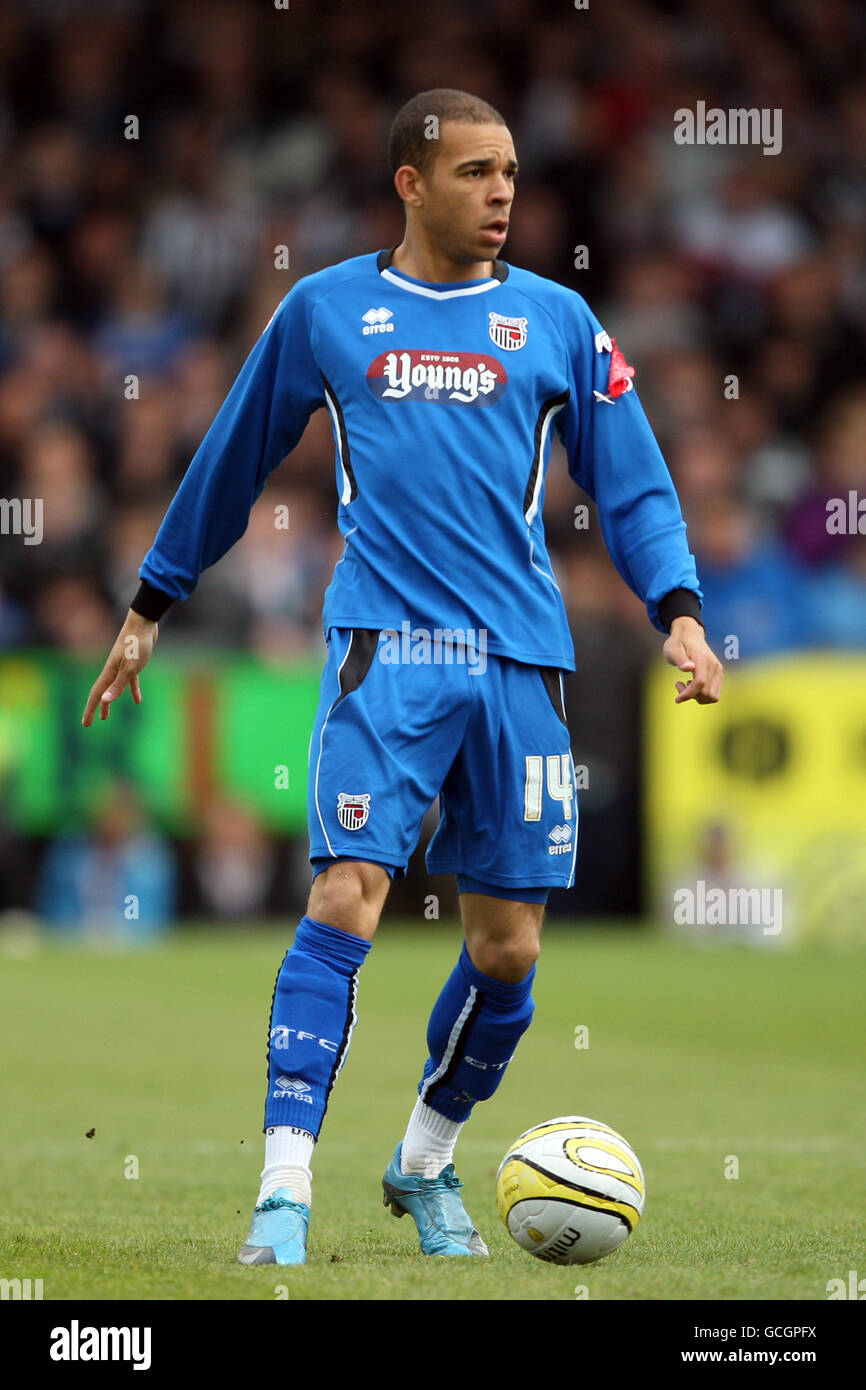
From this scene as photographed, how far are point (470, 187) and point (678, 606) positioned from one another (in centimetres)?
95

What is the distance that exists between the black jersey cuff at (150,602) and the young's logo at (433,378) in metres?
0.69

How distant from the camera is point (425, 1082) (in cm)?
475

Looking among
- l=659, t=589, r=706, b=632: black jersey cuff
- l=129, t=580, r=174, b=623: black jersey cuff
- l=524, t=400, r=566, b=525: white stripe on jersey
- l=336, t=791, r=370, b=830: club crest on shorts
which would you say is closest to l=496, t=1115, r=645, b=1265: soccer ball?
l=336, t=791, r=370, b=830: club crest on shorts

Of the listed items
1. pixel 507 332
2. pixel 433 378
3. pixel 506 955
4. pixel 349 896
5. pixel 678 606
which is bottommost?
pixel 506 955

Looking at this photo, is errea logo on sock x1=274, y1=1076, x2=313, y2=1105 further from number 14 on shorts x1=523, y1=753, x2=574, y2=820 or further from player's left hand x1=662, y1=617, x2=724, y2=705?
player's left hand x1=662, y1=617, x2=724, y2=705

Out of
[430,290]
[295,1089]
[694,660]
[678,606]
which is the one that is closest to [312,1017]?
[295,1089]

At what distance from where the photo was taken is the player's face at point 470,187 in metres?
4.47

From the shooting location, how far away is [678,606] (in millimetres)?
4547

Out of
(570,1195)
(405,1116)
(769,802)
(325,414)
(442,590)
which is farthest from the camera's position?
(325,414)

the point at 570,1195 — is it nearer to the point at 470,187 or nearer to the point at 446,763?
the point at 446,763

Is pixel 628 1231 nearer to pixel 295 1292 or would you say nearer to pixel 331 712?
pixel 295 1292

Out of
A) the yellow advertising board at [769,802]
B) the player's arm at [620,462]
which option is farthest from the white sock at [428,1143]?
the yellow advertising board at [769,802]

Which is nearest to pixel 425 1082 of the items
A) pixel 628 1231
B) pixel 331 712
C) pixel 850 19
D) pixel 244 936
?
pixel 628 1231

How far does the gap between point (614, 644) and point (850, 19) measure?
8.02 meters
